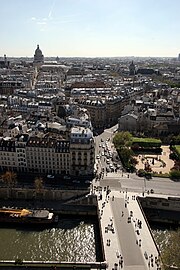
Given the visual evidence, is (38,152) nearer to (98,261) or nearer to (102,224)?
(102,224)

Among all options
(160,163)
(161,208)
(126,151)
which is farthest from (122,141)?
(161,208)

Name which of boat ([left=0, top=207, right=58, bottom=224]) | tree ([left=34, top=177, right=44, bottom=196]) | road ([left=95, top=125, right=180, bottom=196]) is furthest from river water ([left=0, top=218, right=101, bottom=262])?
road ([left=95, top=125, right=180, bottom=196])

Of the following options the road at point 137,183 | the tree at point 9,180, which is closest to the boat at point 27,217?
the tree at point 9,180

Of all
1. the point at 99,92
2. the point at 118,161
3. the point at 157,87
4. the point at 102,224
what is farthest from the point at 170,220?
the point at 157,87

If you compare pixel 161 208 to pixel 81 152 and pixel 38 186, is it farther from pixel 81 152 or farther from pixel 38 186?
pixel 38 186

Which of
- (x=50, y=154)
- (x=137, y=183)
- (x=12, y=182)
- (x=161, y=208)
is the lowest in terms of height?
(x=161, y=208)

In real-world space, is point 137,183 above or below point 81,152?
below

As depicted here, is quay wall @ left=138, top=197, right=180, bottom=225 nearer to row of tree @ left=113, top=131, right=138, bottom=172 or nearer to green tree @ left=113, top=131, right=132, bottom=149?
row of tree @ left=113, top=131, right=138, bottom=172
